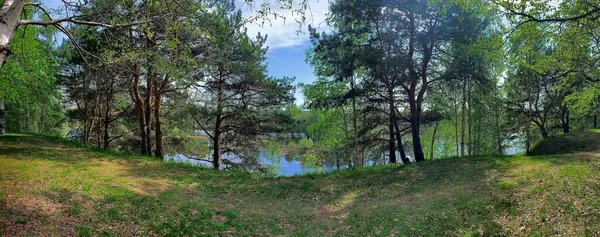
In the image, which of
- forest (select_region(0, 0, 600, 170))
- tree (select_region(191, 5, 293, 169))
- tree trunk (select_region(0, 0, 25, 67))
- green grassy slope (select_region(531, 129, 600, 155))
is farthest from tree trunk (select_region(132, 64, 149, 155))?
green grassy slope (select_region(531, 129, 600, 155))

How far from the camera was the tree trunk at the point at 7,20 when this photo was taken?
3.77 metres

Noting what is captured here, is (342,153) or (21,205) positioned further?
(342,153)

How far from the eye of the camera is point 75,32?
7.88 meters

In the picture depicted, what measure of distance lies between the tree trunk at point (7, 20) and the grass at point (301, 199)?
4.02m

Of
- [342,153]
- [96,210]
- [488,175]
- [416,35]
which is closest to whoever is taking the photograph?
[96,210]

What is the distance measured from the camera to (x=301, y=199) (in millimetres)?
10328

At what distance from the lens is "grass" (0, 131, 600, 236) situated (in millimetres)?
6758

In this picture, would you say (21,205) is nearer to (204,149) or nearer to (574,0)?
(574,0)

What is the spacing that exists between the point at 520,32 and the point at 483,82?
521 cm

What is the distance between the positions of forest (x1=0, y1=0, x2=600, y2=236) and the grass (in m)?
0.33

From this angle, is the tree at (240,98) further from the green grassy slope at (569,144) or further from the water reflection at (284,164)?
the green grassy slope at (569,144)

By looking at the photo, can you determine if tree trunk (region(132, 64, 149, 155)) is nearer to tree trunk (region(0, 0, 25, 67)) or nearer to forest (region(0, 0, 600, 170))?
forest (region(0, 0, 600, 170))

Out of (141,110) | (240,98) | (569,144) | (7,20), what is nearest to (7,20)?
(7,20)

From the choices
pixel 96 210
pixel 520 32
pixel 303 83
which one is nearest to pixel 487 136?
pixel 303 83
